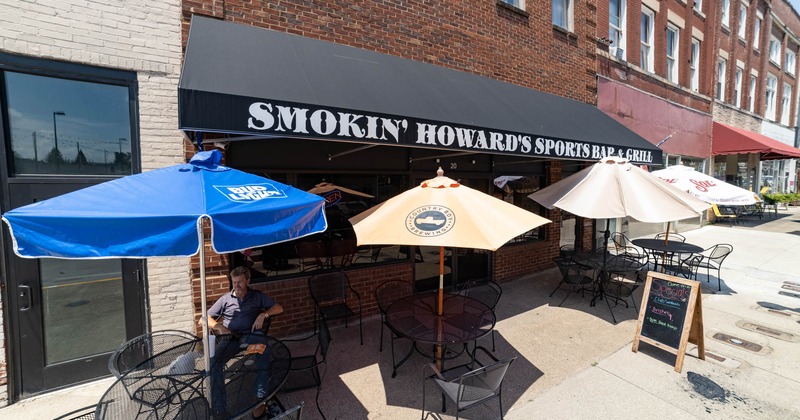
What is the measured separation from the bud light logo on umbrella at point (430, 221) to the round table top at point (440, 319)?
1263 millimetres

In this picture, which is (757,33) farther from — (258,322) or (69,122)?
(69,122)

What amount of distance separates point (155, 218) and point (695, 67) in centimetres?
1929

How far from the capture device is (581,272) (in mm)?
6512

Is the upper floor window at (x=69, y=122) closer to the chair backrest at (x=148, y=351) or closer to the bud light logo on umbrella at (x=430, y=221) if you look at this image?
the chair backrest at (x=148, y=351)

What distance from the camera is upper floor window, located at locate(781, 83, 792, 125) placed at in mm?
22266

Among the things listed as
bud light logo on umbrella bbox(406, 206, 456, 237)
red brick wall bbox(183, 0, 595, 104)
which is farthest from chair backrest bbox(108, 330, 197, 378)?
red brick wall bbox(183, 0, 595, 104)

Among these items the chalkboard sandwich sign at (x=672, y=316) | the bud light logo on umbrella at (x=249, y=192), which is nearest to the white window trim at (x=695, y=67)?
the chalkboard sandwich sign at (x=672, y=316)

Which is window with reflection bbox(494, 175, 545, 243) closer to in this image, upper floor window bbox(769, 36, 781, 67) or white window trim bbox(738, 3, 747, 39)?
white window trim bbox(738, 3, 747, 39)

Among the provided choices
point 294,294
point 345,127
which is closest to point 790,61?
point 345,127

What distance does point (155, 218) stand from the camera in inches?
77.1

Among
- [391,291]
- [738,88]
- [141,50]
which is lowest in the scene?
[391,291]

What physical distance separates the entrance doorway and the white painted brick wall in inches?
6.8

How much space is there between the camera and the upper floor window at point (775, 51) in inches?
813

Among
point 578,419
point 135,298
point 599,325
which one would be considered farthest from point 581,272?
point 135,298
